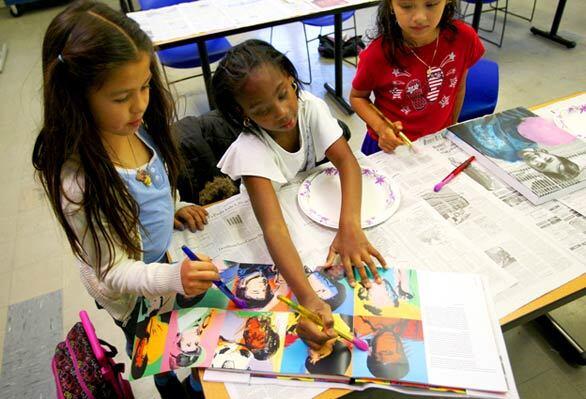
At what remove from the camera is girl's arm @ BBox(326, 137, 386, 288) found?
78 cm

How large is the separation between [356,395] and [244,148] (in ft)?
1.93

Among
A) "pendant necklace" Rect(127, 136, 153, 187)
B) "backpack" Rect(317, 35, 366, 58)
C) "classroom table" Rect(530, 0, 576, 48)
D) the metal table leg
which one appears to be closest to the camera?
"pendant necklace" Rect(127, 136, 153, 187)

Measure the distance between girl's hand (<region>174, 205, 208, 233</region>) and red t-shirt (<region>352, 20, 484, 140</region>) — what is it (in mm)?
690

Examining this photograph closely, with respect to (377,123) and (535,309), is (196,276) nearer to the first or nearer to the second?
(535,309)

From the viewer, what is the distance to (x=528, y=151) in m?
1.00

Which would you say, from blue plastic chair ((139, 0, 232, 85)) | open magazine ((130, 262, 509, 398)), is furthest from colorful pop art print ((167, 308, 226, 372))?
blue plastic chair ((139, 0, 232, 85))

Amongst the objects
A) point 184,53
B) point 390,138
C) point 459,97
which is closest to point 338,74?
point 184,53

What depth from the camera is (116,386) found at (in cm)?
91

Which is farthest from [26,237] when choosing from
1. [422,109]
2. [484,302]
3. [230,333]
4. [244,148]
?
[484,302]

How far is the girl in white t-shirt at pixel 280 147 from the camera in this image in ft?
2.60

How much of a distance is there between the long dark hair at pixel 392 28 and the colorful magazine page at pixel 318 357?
0.88m

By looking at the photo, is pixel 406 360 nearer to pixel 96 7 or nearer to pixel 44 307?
pixel 96 7

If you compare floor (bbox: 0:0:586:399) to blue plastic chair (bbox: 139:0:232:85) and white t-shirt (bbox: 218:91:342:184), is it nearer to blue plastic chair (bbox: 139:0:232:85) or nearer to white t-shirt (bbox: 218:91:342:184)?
blue plastic chair (bbox: 139:0:232:85)

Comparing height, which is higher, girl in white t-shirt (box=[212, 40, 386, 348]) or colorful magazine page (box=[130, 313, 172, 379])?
girl in white t-shirt (box=[212, 40, 386, 348])
